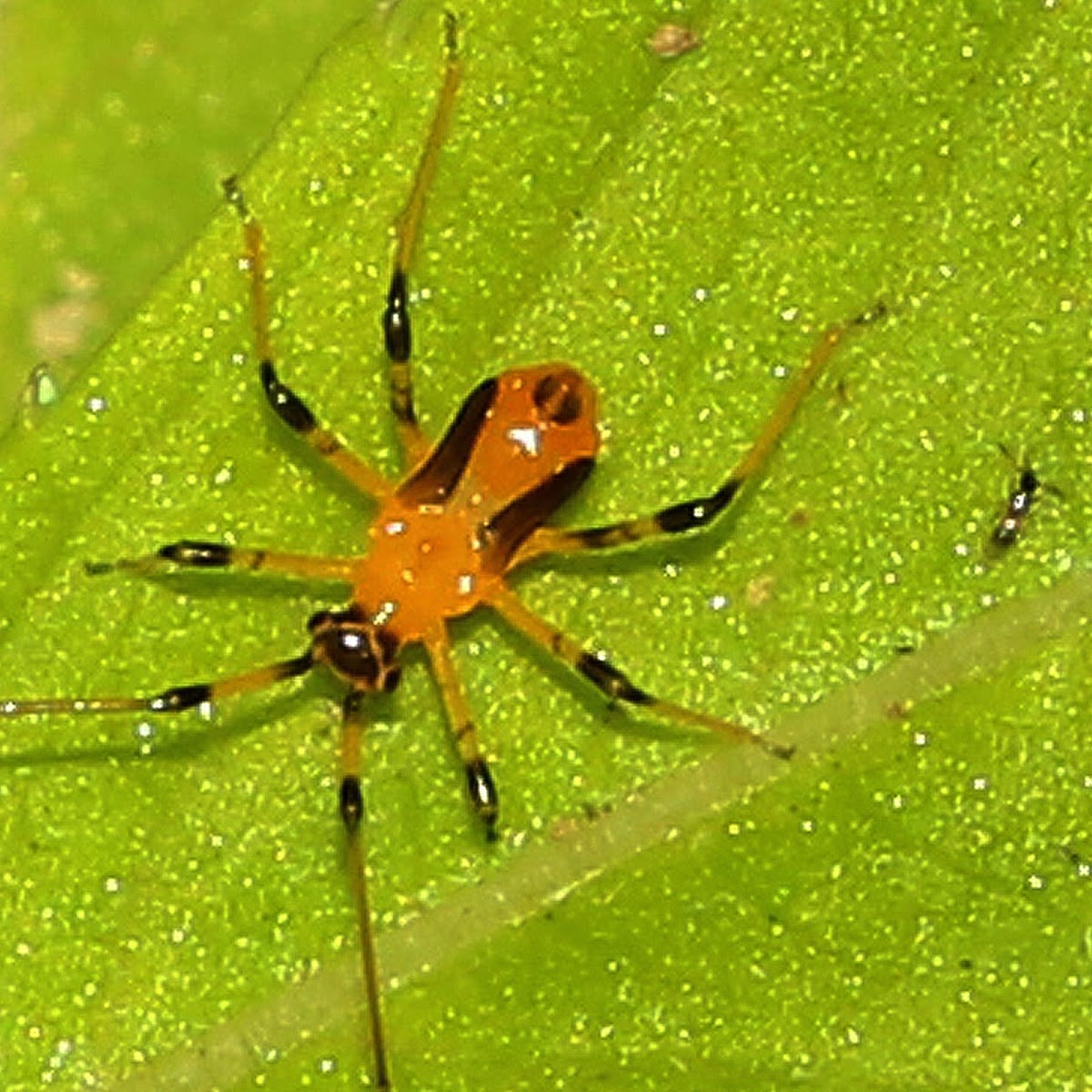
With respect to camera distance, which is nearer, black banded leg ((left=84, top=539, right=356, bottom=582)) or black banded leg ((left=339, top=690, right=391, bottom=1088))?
black banded leg ((left=339, top=690, right=391, bottom=1088))

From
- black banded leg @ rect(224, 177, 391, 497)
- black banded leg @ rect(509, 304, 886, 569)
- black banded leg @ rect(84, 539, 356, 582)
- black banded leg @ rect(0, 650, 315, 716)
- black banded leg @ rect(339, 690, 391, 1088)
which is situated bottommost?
black banded leg @ rect(339, 690, 391, 1088)

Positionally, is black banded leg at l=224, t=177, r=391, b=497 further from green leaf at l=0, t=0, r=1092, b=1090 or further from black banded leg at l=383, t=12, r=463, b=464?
black banded leg at l=383, t=12, r=463, b=464

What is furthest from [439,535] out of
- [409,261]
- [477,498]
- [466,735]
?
[409,261]

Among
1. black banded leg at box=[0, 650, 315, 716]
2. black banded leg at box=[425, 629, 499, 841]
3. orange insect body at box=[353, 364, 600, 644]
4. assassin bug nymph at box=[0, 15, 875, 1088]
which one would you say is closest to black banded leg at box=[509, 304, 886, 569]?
assassin bug nymph at box=[0, 15, 875, 1088]

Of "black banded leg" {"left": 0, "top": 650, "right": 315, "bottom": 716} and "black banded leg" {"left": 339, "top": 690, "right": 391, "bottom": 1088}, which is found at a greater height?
"black banded leg" {"left": 0, "top": 650, "right": 315, "bottom": 716}

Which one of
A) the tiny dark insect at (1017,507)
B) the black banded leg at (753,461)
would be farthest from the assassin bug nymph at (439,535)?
the tiny dark insect at (1017,507)

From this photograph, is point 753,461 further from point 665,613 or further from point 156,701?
point 156,701
